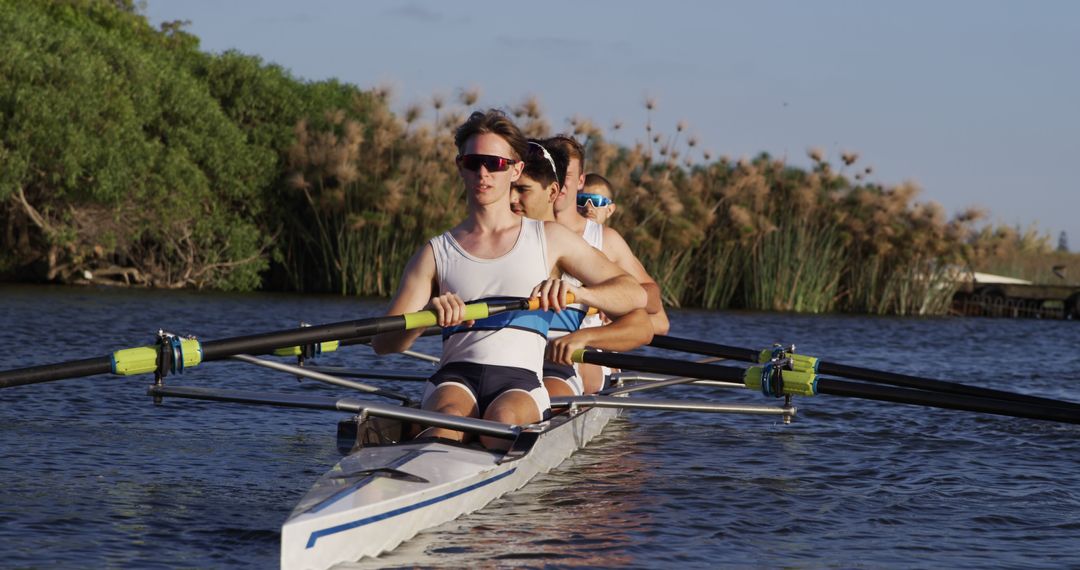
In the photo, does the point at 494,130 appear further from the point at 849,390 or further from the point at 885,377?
the point at 885,377

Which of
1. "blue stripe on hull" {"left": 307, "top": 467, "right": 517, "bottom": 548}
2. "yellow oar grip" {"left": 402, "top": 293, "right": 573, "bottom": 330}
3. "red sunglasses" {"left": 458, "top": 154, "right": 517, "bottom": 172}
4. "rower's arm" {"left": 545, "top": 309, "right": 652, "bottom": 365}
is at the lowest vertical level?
"blue stripe on hull" {"left": 307, "top": 467, "right": 517, "bottom": 548}

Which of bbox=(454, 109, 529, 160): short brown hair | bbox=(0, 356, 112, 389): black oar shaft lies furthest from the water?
bbox=(454, 109, 529, 160): short brown hair

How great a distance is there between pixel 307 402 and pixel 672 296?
23.3 m

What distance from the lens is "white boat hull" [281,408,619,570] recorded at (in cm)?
443

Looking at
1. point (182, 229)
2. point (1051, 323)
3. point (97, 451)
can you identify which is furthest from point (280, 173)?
point (97, 451)

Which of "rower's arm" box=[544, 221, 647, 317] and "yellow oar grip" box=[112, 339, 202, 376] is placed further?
"rower's arm" box=[544, 221, 647, 317]

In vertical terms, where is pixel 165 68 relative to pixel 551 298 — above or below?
above

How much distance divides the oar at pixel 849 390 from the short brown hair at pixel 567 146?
1.20 metres

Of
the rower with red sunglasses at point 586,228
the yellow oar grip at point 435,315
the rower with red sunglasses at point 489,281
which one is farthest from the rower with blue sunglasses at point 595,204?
the yellow oar grip at point 435,315

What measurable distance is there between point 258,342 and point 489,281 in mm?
1013

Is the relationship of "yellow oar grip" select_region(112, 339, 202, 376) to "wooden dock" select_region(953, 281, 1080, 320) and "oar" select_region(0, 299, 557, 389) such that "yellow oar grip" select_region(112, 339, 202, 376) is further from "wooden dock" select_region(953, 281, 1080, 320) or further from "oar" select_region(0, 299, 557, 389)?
"wooden dock" select_region(953, 281, 1080, 320)

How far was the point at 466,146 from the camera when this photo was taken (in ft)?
18.4

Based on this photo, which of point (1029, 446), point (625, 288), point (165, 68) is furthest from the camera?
point (165, 68)

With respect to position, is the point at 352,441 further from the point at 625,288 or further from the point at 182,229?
the point at 182,229
